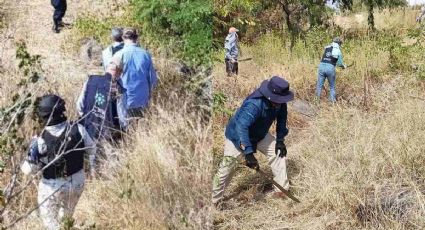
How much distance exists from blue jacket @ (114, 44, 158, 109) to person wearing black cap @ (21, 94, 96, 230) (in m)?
1.90

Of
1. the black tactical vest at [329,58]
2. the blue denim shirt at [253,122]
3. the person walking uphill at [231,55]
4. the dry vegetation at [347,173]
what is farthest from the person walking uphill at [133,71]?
the person walking uphill at [231,55]

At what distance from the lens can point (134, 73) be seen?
6129mm

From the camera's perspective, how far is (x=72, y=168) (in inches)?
167

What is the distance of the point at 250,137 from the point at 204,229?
4.11 feet

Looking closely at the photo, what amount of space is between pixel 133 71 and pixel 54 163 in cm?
223

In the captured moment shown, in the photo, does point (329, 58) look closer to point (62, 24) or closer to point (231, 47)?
point (231, 47)

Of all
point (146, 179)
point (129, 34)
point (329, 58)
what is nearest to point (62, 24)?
point (329, 58)

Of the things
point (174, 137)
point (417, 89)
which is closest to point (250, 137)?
point (174, 137)

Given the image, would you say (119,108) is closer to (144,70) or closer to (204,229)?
(144,70)

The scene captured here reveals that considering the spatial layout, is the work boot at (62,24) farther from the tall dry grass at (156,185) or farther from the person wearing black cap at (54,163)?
the person wearing black cap at (54,163)

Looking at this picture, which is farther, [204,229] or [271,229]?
[271,229]

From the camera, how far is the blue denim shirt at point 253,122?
16.6 ft

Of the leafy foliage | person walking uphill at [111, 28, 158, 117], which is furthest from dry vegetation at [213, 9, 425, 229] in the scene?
person walking uphill at [111, 28, 158, 117]

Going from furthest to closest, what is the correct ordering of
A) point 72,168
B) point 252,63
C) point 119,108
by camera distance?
point 252,63 < point 119,108 < point 72,168
